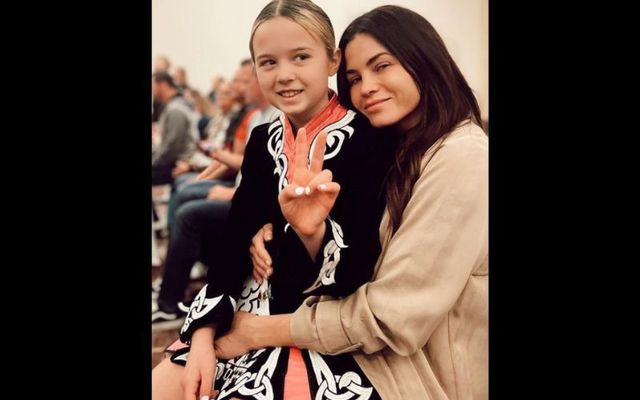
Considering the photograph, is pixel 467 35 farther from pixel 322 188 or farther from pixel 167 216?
pixel 167 216

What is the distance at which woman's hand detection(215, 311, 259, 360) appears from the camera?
151 centimetres

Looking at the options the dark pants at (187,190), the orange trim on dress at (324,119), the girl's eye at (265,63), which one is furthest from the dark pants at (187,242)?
the girl's eye at (265,63)

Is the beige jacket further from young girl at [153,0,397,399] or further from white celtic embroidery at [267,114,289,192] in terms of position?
white celtic embroidery at [267,114,289,192]

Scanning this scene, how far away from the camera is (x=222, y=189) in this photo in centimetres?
162

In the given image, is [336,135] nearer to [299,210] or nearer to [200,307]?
[299,210]

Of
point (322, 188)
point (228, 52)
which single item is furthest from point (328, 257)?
point (228, 52)

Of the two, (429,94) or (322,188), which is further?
(429,94)

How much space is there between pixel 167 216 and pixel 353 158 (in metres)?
0.55

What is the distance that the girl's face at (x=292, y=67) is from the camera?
144 cm

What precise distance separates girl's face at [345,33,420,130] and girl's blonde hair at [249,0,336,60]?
5 cm

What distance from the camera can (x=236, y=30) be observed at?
5.05 ft

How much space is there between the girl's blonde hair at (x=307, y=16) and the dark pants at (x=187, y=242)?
469 millimetres

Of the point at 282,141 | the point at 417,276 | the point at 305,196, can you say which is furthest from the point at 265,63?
the point at 417,276

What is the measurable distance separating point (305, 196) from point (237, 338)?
393mm
